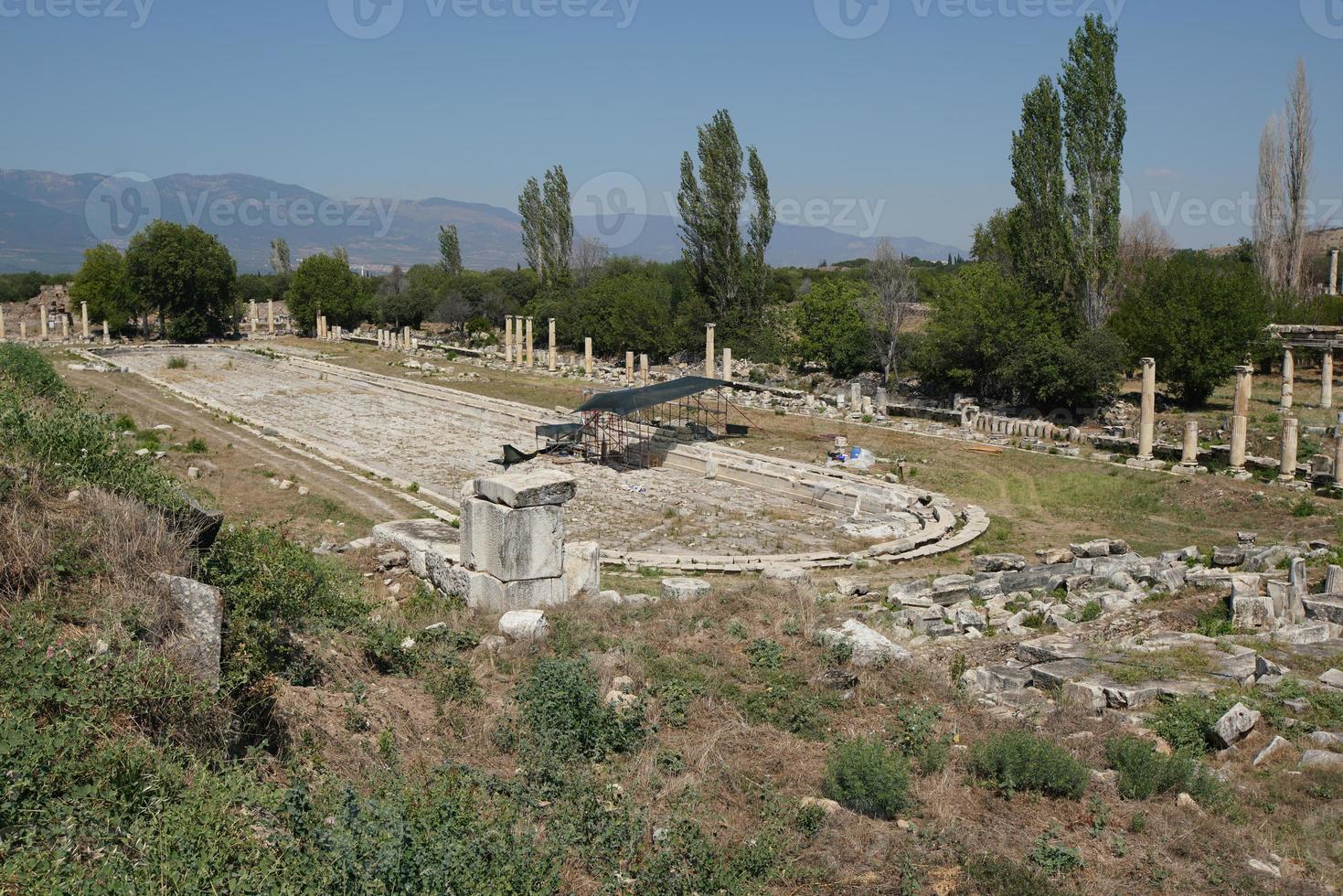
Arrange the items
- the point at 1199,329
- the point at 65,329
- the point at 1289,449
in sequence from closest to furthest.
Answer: the point at 1289,449
the point at 1199,329
the point at 65,329

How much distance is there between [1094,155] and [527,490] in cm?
3294

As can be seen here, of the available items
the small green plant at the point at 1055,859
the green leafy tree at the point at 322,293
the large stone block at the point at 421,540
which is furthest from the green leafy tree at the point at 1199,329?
the green leafy tree at the point at 322,293

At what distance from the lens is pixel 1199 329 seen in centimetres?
3456

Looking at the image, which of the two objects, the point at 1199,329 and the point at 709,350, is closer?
the point at 1199,329

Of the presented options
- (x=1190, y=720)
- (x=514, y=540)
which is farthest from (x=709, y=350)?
(x=1190, y=720)

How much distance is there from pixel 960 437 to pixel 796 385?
13.9 m

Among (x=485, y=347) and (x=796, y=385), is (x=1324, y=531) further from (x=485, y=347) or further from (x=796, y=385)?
(x=485, y=347)

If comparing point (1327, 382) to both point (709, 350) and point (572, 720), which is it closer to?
point (709, 350)

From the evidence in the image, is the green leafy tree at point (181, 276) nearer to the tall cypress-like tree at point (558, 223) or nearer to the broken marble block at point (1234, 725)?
Answer: the tall cypress-like tree at point (558, 223)

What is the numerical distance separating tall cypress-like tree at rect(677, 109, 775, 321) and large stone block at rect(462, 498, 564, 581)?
41.1m

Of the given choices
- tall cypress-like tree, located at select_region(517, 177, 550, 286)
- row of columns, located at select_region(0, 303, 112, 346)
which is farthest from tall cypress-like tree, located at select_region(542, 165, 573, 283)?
row of columns, located at select_region(0, 303, 112, 346)

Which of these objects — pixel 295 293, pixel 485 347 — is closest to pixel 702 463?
pixel 485 347

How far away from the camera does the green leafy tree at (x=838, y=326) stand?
145 ft

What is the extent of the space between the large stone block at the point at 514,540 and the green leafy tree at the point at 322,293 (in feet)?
209
